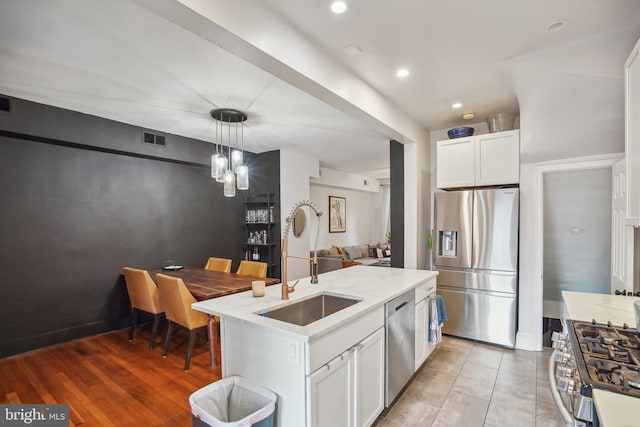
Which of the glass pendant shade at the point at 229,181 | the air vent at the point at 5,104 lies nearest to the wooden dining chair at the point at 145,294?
the glass pendant shade at the point at 229,181

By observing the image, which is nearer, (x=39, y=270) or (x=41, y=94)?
(x=41, y=94)

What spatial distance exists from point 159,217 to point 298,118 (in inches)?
100

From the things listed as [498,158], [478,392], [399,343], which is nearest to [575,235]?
[498,158]

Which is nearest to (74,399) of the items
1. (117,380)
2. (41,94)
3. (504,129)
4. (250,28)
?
(117,380)

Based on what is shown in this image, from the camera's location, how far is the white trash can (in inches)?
58.2

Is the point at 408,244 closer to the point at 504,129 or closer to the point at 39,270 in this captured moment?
the point at 504,129

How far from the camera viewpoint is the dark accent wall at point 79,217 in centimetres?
329

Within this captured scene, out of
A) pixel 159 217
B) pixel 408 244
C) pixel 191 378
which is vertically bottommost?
pixel 191 378

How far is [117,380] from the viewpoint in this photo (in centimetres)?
277

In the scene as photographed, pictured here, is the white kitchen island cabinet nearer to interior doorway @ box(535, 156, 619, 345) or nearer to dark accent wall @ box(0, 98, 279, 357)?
interior doorway @ box(535, 156, 619, 345)

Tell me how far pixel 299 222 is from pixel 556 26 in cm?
455

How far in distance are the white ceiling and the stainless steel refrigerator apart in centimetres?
111

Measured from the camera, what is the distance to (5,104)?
10.2 ft

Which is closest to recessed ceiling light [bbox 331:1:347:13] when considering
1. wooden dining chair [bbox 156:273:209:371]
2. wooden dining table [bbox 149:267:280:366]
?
wooden dining table [bbox 149:267:280:366]
